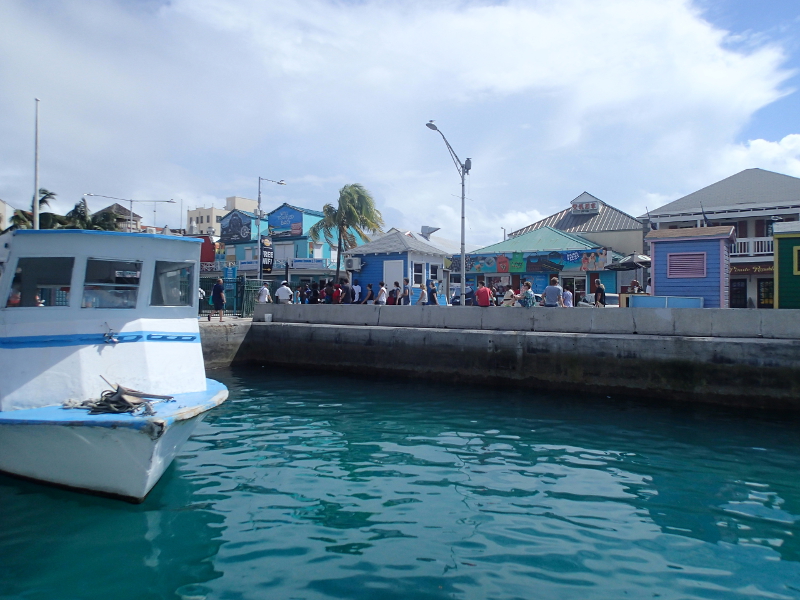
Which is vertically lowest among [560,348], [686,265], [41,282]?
[560,348]

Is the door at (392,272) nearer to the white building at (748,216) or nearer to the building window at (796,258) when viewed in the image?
the white building at (748,216)

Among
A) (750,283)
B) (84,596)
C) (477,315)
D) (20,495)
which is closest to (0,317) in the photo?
(20,495)

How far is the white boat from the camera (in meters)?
6.56

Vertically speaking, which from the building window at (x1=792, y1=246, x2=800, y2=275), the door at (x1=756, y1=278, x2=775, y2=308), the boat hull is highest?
the building window at (x1=792, y1=246, x2=800, y2=275)

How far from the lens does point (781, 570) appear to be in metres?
5.40

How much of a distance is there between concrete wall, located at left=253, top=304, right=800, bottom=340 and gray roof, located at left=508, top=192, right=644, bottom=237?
20.7 m

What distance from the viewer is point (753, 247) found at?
2680 cm

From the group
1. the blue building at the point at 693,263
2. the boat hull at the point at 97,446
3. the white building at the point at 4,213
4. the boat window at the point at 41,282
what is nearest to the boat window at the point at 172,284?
the boat window at the point at 41,282

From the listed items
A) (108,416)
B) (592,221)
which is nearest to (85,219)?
(108,416)

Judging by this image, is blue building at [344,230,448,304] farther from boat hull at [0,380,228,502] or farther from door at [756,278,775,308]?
boat hull at [0,380,228,502]

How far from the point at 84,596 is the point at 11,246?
4.46m

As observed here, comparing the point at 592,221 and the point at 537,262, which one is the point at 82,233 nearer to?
the point at 537,262

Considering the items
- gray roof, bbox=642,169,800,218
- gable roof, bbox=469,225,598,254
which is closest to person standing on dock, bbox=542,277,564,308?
gable roof, bbox=469,225,598,254

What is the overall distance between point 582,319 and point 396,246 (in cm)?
1768
